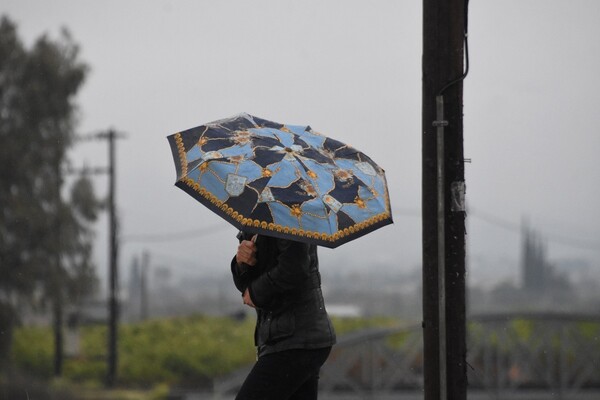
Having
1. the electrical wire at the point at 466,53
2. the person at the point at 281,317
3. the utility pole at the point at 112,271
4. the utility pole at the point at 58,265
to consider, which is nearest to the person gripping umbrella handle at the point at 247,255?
the person at the point at 281,317

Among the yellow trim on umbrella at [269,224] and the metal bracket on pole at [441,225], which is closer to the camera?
the yellow trim on umbrella at [269,224]

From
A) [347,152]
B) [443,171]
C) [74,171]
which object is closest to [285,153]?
[347,152]

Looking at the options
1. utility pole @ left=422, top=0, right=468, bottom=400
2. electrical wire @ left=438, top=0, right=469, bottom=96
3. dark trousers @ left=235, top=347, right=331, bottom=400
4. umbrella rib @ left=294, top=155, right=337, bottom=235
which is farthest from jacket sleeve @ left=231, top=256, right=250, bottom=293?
electrical wire @ left=438, top=0, right=469, bottom=96

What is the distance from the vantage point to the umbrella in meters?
4.18

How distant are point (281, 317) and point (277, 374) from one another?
26 cm

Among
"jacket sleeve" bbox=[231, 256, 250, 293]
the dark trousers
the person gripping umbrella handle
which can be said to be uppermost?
the person gripping umbrella handle

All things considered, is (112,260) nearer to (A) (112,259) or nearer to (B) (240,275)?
(A) (112,259)

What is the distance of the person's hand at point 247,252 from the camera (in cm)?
436

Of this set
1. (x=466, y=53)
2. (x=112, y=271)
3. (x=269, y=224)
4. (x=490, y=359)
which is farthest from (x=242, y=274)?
(x=112, y=271)

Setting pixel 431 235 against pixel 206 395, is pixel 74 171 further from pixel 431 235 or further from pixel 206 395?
pixel 431 235

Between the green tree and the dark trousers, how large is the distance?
910 inches

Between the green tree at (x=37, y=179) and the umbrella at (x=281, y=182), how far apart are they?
22.9 meters

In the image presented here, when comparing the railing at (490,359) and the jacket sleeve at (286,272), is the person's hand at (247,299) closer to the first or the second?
the jacket sleeve at (286,272)

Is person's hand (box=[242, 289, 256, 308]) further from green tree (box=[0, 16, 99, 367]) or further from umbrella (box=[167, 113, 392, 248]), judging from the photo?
green tree (box=[0, 16, 99, 367])
